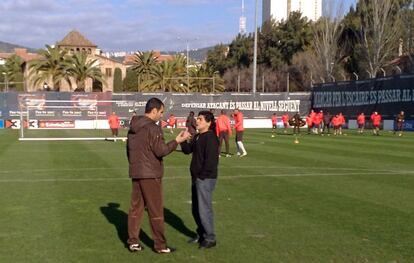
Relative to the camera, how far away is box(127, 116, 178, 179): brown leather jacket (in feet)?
23.1

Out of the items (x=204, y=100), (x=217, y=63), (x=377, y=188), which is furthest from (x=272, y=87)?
(x=377, y=188)

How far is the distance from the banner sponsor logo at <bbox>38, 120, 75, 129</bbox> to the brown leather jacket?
4427 centimetres

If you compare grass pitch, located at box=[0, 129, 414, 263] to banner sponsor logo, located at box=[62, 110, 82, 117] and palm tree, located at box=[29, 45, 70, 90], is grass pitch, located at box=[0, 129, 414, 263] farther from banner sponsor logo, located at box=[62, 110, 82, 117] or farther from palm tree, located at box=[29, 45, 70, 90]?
palm tree, located at box=[29, 45, 70, 90]

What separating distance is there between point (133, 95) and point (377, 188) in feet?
137

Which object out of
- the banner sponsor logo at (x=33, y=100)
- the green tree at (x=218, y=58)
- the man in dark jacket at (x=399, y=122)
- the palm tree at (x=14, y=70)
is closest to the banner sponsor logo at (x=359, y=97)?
the man in dark jacket at (x=399, y=122)

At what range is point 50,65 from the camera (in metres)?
72.9

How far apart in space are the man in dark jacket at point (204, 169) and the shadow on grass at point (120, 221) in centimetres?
84

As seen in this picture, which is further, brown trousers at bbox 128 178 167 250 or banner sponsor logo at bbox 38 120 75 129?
banner sponsor logo at bbox 38 120 75 129

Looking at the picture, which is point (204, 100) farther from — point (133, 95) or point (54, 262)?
point (54, 262)

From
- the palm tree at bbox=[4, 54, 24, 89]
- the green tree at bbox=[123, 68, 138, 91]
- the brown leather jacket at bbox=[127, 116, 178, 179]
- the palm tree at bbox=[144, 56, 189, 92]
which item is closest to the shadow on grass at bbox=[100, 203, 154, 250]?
the brown leather jacket at bbox=[127, 116, 178, 179]

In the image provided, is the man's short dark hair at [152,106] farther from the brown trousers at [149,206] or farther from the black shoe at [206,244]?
the black shoe at [206,244]

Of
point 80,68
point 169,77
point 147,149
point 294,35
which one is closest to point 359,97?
point 169,77

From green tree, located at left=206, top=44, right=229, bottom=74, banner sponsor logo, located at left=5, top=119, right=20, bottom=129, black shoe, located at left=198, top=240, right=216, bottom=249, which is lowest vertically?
black shoe, located at left=198, top=240, right=216, bottom=249

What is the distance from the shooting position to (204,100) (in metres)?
55.7
